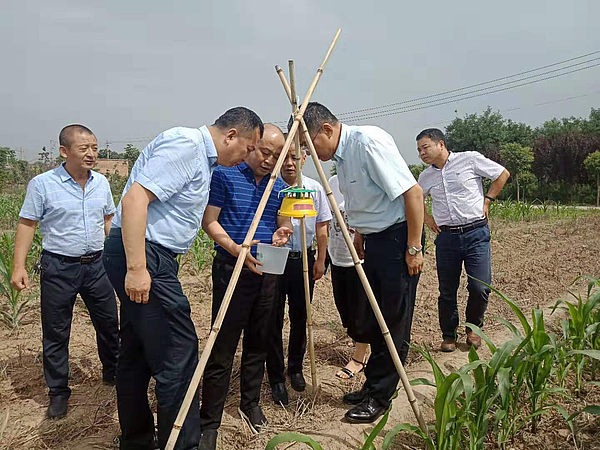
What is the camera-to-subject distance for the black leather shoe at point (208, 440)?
2.29 meters

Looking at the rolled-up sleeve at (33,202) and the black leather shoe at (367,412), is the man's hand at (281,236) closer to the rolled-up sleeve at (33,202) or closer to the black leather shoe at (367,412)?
the black leather shoe at (367,412)

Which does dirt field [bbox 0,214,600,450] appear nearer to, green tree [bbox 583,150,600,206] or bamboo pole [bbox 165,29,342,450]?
bamboo pole [bbox 165,29,342,450]

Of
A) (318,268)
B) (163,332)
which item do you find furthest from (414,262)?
(163,332)

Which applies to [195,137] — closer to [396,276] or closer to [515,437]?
[396,276]

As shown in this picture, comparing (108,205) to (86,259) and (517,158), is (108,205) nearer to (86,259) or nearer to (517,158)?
(86,259)

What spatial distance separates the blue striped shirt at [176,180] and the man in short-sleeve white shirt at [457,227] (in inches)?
89.7

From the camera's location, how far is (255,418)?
2574 millimetres

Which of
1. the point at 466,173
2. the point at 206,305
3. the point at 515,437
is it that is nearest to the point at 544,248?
the point at 466,173

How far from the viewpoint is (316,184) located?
10.8 feet

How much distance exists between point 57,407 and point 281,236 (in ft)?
5.48

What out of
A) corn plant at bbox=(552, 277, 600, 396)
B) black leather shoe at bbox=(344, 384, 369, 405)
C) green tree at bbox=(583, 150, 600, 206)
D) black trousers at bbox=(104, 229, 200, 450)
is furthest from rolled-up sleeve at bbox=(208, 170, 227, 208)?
green tree at bbox=(583, 150, 600, 206)

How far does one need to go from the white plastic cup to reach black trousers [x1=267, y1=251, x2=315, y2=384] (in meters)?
0.35

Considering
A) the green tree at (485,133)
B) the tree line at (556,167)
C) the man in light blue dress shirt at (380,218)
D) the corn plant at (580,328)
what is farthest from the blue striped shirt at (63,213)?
the green tree at (485,133)

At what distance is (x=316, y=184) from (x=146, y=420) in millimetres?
1829
